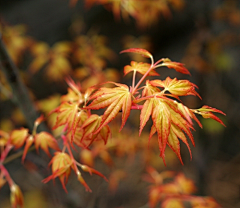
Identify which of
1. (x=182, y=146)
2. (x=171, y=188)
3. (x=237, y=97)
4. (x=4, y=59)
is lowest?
(x=182, y=146)

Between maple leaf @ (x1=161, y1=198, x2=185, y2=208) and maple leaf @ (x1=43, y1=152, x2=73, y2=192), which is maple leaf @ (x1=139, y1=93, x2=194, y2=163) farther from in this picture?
maple leaf @ (x1=161, y1=198, x2=185, y2=208)

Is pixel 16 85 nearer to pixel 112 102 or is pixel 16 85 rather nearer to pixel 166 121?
pixel 112 102

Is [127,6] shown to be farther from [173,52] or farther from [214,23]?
[173,52]

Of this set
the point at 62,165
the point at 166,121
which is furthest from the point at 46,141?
the point at 166,121

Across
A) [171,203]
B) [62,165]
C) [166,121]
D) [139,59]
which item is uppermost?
[166,121]

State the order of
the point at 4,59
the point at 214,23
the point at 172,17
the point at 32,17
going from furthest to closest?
the point at 172,17
the point at 32,17
the point at 214,23
the point at 4,59

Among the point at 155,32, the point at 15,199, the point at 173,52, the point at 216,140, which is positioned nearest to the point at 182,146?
the point at 216,140

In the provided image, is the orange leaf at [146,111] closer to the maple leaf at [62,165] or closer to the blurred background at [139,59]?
the maple leaf at [62,165]
